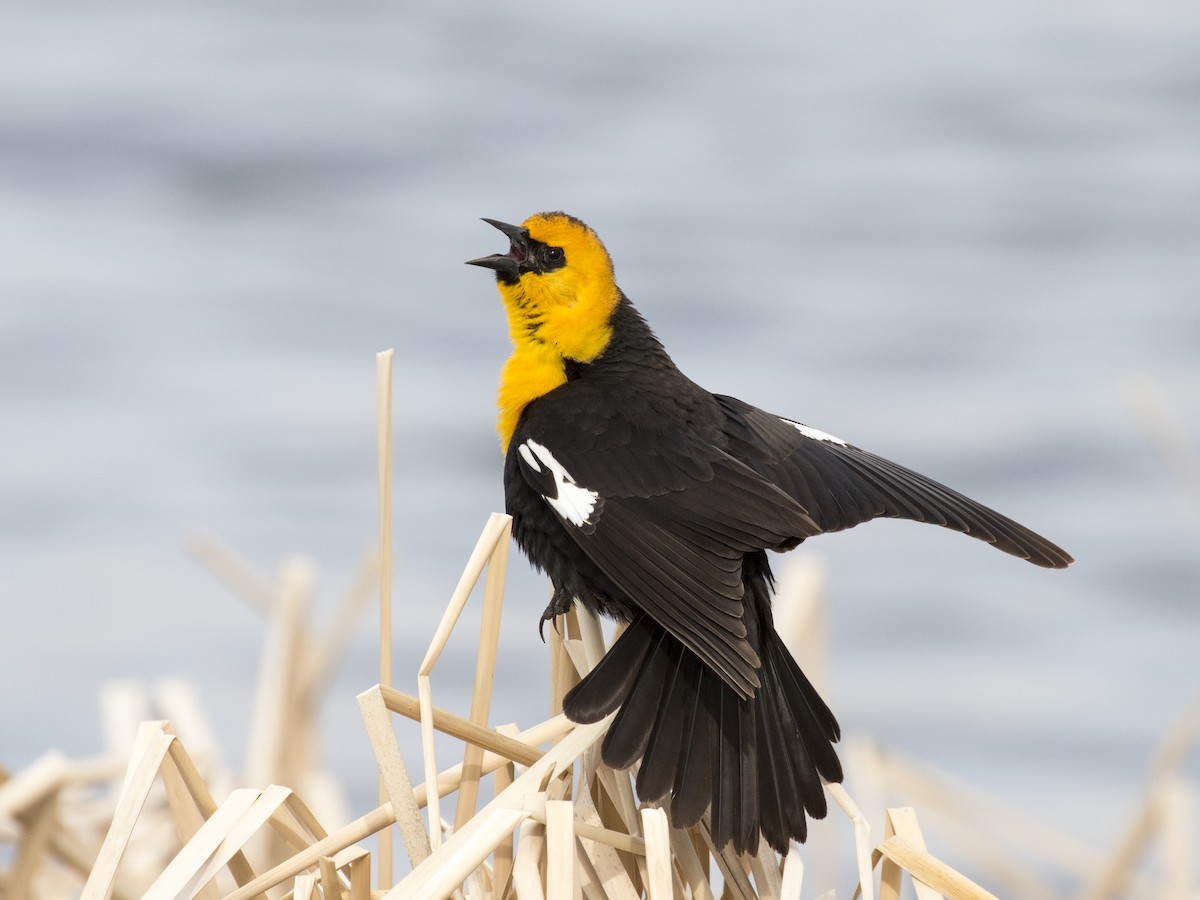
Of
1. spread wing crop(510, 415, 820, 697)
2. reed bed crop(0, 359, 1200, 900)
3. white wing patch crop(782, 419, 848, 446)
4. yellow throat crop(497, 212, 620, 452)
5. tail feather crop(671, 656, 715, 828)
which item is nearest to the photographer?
reed bed crop(0, 359, 1200, 900)

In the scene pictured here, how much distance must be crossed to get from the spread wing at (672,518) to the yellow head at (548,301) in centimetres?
18

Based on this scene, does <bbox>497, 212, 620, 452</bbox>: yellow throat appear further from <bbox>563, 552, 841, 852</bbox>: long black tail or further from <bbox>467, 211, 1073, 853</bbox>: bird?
<bbox>563, 552, 841, 852</bbox>: long black tail

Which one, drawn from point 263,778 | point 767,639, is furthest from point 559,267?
point 263,778

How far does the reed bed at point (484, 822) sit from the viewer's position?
190 centimetres

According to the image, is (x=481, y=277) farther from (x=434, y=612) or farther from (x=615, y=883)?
(x=615, y=883)

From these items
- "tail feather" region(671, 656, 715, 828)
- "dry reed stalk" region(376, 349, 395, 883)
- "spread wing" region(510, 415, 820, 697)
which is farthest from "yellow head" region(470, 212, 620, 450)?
"tail feather" region(671, 656, 715, 828)

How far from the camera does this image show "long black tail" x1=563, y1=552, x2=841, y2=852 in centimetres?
220

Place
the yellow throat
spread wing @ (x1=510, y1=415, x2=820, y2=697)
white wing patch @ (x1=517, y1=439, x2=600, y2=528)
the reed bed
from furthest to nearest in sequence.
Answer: the yellow throat
white wing patch @ (x1=517, y1=439, x2=600, y2=528)
spread wing @ (x1=510, y1=415, x2=820, y2=697)
the reed bed

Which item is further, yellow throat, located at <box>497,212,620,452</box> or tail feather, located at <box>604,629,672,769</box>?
yellow throat, located at <box>497,212,620,452</box>

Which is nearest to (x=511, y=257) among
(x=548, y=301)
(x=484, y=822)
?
(x=548, y=301)

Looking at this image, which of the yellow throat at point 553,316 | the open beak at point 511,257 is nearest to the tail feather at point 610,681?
the yellow throat at point 553,316

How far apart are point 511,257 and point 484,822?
1435mm

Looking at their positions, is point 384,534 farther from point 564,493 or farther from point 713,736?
point 713,736

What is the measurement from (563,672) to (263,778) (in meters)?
1.09
